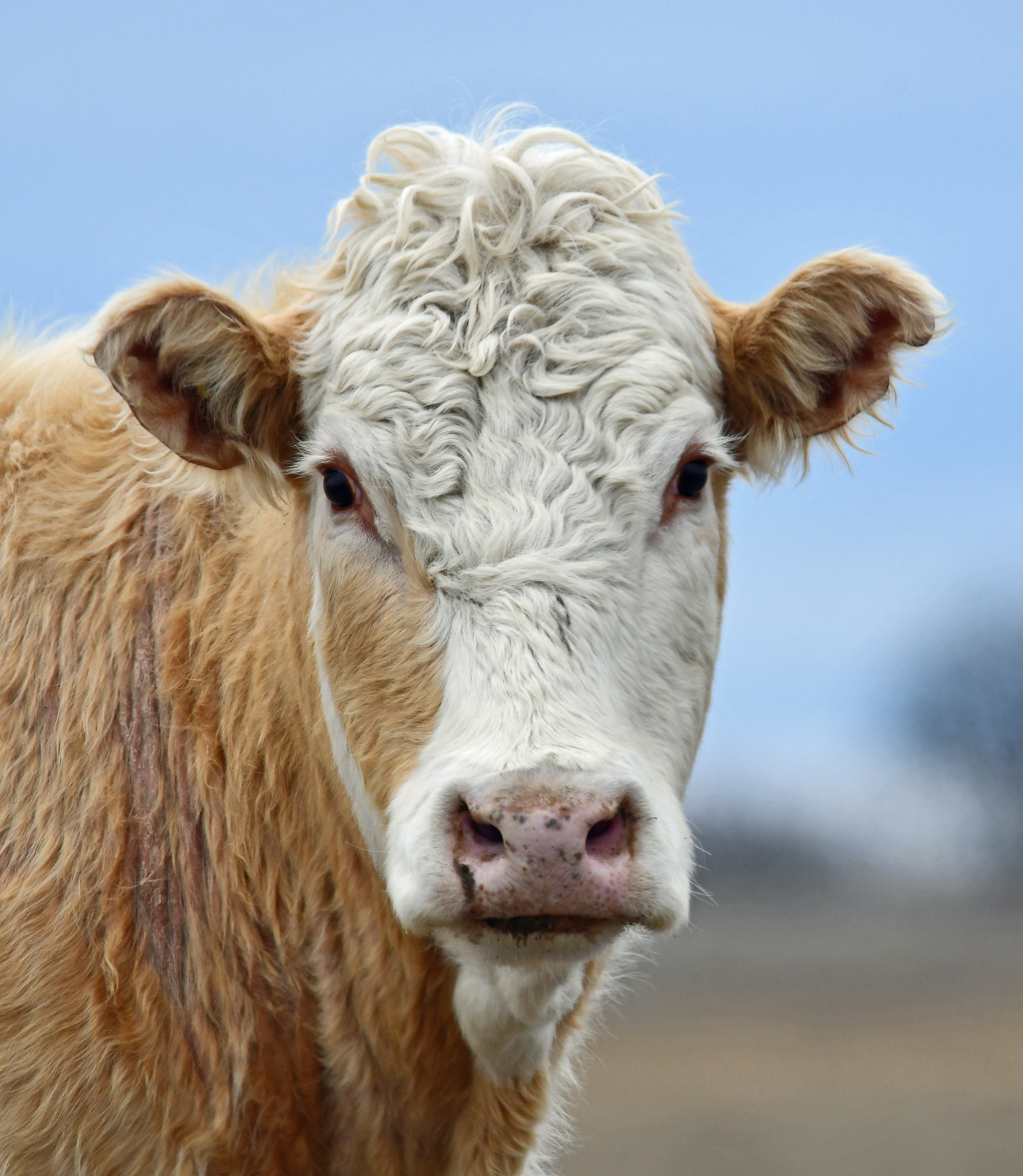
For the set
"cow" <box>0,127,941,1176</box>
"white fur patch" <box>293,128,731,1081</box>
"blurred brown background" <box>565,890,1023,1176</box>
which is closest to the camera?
"white fur patch" <box>293,128,731,1081</box>

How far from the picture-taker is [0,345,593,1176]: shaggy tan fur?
12.1ft

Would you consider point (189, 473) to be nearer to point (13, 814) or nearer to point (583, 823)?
point (13, 814)

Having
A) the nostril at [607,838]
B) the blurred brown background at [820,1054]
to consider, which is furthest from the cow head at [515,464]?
the blurred brown background at [820,1054]

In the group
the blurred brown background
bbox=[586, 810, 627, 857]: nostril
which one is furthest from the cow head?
the blurred brown background

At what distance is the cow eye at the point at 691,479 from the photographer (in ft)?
11.4

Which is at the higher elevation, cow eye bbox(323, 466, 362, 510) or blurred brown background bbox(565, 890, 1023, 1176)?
cow eye bbox(323, 466, 362, 510)

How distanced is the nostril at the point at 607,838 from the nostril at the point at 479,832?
0.18 meters

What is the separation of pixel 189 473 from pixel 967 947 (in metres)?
19.7

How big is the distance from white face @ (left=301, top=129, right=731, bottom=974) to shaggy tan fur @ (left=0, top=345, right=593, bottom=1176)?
1.28 ft

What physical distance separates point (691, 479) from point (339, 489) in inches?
37.2

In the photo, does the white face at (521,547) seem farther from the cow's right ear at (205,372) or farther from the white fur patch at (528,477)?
the cow's right ear at (205,372)

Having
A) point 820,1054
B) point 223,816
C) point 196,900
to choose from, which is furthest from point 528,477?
point 820,1054

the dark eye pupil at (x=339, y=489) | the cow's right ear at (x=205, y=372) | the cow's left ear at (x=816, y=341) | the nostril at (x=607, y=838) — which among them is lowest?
the nostril at (x=607, y=838)

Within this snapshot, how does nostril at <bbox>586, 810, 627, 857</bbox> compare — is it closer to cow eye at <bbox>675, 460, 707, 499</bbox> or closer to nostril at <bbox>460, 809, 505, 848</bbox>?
nostril at <bbox>460, 809, 505, 848</bbox>
